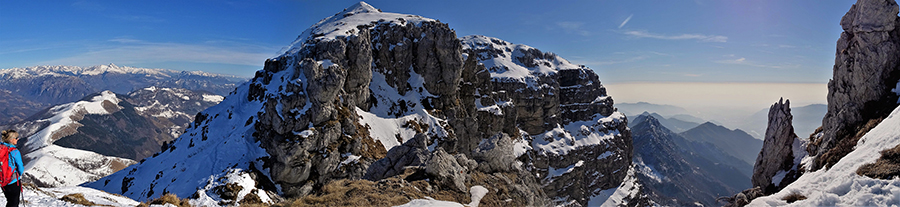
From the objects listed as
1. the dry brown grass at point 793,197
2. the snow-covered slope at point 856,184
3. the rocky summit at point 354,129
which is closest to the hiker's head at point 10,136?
the rocky summit at point 354,129

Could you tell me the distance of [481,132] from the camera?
9888 cm

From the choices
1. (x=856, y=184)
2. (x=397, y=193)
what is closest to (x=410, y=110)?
(x=397, y=193)

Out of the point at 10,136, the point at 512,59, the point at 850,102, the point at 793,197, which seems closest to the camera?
the point at 10,136

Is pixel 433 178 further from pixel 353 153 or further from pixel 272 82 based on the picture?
pixel 272 82

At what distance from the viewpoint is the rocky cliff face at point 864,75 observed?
25219 millimetres

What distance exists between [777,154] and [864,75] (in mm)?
8783

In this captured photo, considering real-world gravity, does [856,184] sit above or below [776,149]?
below

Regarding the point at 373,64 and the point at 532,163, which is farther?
the point at 532,163

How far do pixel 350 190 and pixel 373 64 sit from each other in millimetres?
57893

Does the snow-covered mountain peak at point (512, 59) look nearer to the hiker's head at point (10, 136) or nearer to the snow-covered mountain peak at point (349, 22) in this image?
the snow-covered mountain peak at point (349, 22)

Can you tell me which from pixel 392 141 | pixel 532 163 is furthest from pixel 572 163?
pixel 392 141

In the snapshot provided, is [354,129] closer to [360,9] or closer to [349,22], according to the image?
[349,22]

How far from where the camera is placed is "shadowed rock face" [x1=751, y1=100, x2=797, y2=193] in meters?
31.5

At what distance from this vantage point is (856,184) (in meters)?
16.8
